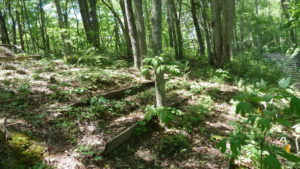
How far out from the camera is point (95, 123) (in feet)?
13.5

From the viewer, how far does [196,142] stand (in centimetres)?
401

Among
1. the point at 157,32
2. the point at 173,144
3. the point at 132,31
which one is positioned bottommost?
the point at 173,144

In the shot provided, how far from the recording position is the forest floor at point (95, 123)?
3162 millimetres

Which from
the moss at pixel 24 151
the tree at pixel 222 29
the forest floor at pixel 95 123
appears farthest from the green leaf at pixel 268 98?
the tree at pixel 222 29

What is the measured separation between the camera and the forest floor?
3.16 metres

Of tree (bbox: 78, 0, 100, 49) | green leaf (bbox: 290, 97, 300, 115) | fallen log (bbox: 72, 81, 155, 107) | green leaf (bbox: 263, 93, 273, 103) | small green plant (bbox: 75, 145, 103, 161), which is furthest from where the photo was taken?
tree (bbox: 78, 0, 100, 49)

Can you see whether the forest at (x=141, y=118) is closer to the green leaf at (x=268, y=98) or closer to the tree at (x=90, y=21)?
the green leaf at (x=268, y=98)

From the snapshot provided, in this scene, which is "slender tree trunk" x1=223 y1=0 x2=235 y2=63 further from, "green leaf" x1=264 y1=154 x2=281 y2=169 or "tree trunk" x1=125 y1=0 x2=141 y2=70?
"green leaf" x1=264 y1=154 x2=281 y2=169

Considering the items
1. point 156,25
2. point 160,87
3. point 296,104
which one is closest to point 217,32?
point 156,25

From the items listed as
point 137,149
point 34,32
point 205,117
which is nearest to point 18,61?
point 137,149

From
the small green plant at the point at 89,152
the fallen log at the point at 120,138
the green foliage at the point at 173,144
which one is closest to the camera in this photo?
the small green plant at the point at 89,152

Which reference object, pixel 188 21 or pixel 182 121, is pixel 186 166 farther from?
pixel 188 21

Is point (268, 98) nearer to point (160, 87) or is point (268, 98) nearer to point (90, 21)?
point (160, 87)

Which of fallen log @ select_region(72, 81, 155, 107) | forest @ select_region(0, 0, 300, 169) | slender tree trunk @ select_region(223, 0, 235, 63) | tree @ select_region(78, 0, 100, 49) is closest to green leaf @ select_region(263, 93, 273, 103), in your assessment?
forest @ select_region(0, 0, 300, 169)
